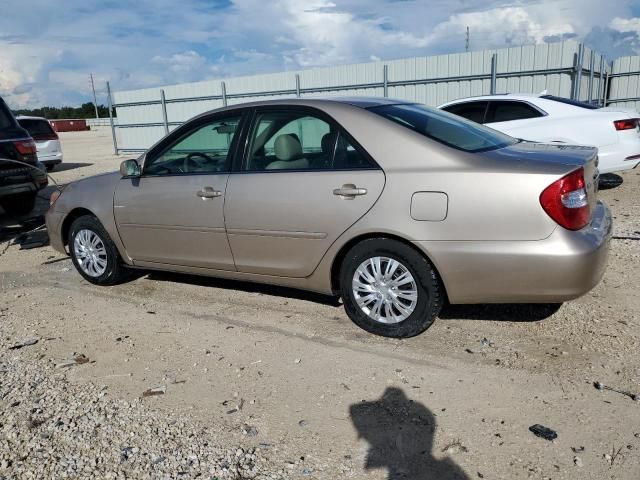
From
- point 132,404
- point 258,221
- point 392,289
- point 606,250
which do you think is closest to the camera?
point 132,404

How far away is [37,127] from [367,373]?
16.2m

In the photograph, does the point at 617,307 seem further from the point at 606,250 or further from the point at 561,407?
the point at 561,407

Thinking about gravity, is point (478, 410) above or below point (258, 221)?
A: below

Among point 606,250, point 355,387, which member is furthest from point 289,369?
point 606,250

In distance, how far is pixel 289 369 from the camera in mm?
3443

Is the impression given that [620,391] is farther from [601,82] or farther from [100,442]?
[601,82]

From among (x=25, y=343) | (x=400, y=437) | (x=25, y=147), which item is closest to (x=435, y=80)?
(x=25, y=147)

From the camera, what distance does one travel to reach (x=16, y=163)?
7289 mm

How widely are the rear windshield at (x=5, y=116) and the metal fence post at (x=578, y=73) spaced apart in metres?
12.0

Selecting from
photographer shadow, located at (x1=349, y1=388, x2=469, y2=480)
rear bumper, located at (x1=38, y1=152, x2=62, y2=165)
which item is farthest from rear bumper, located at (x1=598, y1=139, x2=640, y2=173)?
rear bumper, located at (x1=38, y1=152, x2=62, y2=165)

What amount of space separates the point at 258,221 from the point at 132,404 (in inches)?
59.8

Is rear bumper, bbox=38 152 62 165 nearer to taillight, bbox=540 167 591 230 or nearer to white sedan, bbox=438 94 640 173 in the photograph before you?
white sedan, bbox=438 94 640 173

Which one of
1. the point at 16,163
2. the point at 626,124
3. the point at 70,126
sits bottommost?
the point at 16,163

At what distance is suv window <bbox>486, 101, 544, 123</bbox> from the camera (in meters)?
8.27
